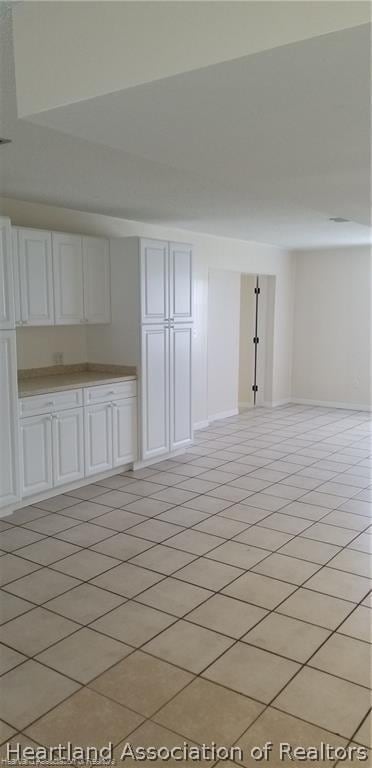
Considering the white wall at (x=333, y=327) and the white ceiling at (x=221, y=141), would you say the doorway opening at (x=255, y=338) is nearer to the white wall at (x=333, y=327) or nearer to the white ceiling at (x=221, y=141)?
the white wall at (x=333, y=327)

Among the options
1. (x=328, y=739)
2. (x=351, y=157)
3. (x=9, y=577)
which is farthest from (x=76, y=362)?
(x=328, y=739)

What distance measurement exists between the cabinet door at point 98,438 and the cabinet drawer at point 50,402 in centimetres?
16

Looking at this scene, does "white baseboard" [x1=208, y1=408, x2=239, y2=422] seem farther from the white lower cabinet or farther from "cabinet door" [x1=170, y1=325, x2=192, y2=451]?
A: the white lower cabinet

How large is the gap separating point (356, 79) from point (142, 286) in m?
3.51

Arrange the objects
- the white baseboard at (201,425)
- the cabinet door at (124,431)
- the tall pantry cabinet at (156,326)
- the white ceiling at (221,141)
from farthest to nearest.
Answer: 1. the white baseboard at (201,425)
2. the tall pantry cabinet at (156,326)
3. the cabinet door at (124,431)
4. the white ceiling at (221,141)

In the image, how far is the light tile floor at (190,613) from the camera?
2180 millimetres

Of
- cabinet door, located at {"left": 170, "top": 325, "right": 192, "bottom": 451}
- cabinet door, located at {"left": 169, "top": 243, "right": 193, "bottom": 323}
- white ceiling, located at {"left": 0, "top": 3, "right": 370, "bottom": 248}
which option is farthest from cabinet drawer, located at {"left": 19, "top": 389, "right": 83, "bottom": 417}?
white ceiling, located at {"left": 0, "top": 3, "right": 370, "bottom": 248}

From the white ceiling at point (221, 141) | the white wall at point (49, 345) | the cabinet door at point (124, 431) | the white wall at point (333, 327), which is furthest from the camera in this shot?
the white wall at point (333, 327)

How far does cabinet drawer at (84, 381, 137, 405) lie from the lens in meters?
4.86

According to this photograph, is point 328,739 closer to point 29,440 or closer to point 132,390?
point 29,440

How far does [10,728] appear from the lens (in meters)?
2.14

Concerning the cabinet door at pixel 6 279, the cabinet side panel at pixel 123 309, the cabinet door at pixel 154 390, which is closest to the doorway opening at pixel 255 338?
the cabinet door at pixel 154 390

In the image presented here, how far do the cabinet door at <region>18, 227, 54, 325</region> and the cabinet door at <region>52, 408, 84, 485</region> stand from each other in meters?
0.81
